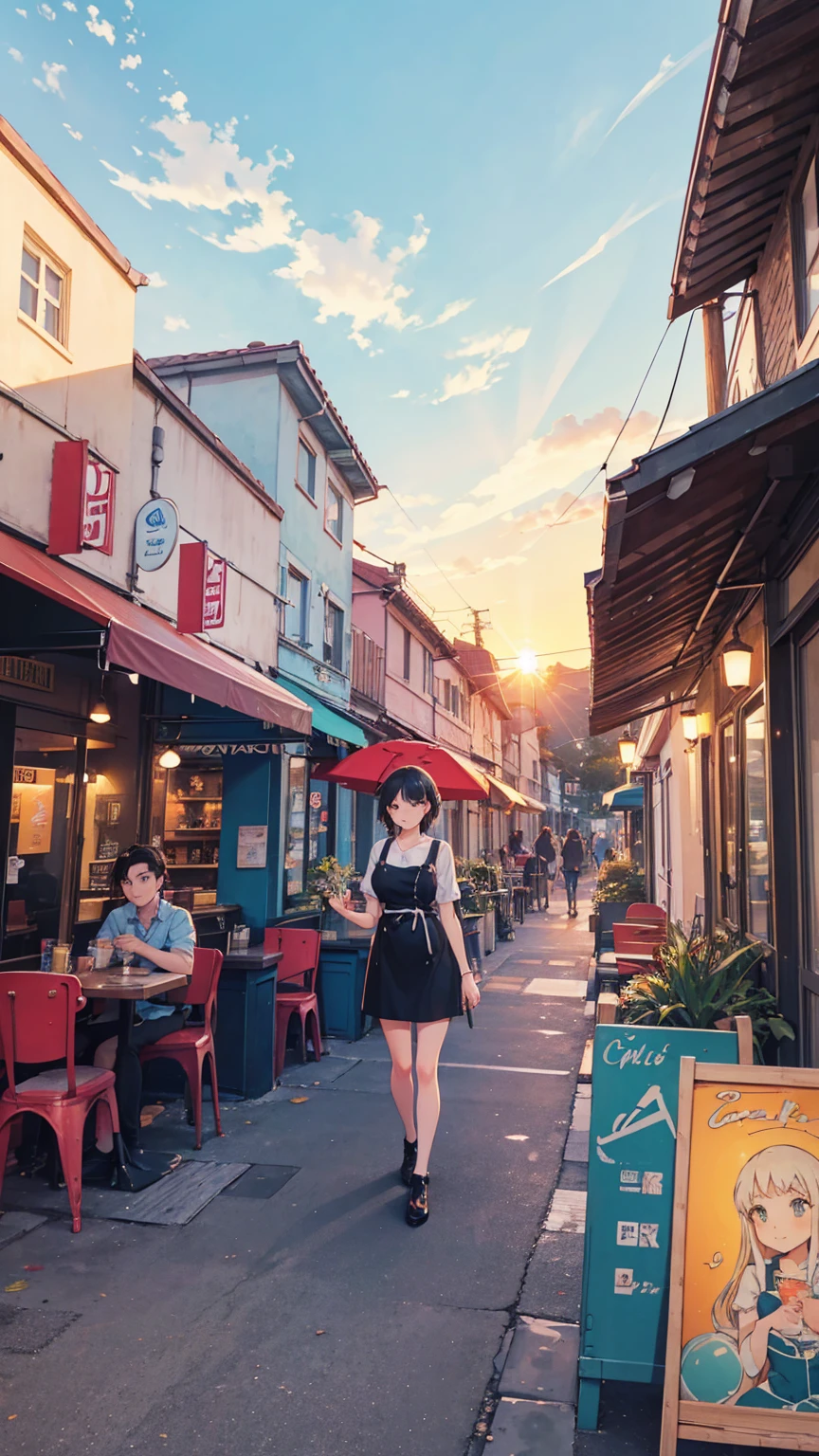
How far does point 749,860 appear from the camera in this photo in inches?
248

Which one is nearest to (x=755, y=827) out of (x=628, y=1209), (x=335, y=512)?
(x=628, y=1209)

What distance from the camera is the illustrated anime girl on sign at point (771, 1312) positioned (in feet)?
8.15

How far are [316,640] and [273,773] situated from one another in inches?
231

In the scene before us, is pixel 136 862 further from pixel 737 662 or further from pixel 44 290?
pixel 44 290

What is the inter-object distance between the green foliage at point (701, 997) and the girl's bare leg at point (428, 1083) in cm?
97

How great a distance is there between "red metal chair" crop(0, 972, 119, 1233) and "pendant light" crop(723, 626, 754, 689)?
4.23 m

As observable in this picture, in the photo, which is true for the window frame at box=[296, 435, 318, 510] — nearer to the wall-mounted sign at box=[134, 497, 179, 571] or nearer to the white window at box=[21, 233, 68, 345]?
the wall-mounted sign at box=[134, 497, 179, 571]

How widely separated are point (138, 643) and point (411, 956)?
2.41 meters

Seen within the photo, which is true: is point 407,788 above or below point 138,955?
above

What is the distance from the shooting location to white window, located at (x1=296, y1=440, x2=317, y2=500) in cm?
1496

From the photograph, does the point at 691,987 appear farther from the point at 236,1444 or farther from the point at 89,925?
the point at 89,925

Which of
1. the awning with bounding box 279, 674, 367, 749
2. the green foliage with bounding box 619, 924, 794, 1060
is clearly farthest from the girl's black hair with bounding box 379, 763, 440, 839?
the awning with bounding box 279, 674, 367, 749

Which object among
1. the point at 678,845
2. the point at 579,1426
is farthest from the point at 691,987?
the point at 678,845

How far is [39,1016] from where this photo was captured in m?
4.47
